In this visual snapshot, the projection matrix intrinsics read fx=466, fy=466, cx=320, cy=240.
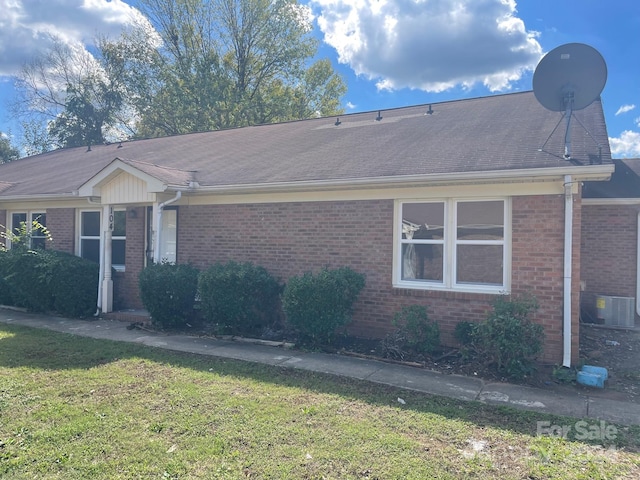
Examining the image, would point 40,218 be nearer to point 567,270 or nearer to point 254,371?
point 254,371

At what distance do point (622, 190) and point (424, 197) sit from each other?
5.48 meters

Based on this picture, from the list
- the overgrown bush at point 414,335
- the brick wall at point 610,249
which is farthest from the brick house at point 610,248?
the overgrown bush at point 414,335

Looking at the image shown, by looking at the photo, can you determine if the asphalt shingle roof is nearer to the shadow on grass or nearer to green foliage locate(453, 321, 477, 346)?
green foliage locate(453, 321, 477, 346)

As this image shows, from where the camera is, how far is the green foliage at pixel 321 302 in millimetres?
7289

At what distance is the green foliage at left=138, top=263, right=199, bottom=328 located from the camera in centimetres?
859

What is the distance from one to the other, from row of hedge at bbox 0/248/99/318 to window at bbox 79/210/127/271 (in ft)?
2.83

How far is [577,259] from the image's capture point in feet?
21.4

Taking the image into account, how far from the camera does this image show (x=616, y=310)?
9703 mm

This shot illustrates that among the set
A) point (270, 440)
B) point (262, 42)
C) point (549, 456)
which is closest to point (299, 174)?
point (270, 440)

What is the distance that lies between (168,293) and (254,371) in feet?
10.5

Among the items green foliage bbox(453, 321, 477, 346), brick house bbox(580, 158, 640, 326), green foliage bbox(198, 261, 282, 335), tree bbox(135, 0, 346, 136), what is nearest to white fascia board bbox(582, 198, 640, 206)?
brick house bbox(580, 158, 640, 326)

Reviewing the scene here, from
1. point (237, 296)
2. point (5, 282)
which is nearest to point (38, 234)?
point (5, 282)

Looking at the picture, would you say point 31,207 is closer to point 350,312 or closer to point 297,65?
point 350,312

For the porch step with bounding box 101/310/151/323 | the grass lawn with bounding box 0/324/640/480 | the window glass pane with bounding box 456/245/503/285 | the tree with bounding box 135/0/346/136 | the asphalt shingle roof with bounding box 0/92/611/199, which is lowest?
the grass lawn with bounding box 0/324/640/480
